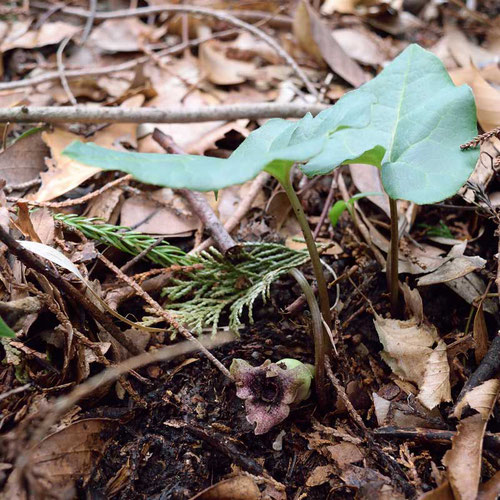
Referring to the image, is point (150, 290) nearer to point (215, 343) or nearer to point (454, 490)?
point (215, 343)

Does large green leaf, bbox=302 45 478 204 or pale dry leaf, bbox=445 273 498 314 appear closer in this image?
large green leaf, bbox=302 45 478 204

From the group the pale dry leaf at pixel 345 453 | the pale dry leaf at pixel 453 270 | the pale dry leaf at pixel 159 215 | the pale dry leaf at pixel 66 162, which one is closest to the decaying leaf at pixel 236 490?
the pale dry leaf at pixel 345 453

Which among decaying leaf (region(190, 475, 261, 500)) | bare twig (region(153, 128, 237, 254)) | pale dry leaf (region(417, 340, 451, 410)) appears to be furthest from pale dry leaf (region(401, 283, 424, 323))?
decaying leaf (region(190, 475, 261, 500))

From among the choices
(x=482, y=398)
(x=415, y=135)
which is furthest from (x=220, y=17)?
(x=482, y=398)

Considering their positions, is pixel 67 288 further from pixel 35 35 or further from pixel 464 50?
pixel 464 50

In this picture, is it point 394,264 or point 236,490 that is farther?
point 394,264

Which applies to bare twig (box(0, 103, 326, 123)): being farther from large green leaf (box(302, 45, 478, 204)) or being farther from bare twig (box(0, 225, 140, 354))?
bare twig (box(0, 225, 140, 354))

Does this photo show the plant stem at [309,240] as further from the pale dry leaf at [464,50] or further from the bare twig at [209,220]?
the pale dry leaf at [464,50]
